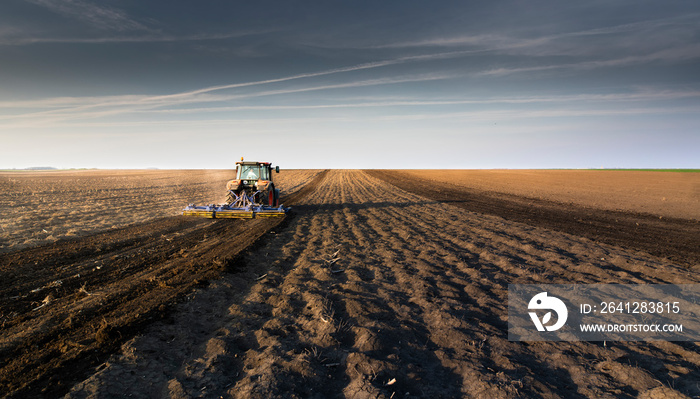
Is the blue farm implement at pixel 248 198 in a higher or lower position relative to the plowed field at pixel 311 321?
higher

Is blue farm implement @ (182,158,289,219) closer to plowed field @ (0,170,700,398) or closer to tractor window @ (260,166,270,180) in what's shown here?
tractor window @ (260,166,270,180)

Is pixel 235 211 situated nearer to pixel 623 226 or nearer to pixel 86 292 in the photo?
pixel 86 292

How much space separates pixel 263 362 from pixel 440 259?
17.1 ft

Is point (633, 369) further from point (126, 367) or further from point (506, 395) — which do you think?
point (126, 367)

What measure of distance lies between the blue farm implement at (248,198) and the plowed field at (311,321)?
3623 mm

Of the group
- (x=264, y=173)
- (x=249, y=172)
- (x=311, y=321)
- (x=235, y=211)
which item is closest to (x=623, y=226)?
(x=311, y=321)

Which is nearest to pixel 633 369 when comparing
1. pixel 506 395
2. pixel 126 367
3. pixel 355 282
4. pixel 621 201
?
pixel 506 395

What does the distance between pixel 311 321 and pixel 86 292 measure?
3.98 metres

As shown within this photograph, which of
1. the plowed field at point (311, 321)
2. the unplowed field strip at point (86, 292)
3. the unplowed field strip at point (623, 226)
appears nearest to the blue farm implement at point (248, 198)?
the unplowed field strip at point (86, 292)

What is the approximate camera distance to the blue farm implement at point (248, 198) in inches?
512

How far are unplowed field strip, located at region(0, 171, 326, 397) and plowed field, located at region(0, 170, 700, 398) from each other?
0.03 m

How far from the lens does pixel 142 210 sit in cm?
1562

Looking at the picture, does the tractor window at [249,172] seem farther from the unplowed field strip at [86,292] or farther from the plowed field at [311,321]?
the plowed field at [311,321]

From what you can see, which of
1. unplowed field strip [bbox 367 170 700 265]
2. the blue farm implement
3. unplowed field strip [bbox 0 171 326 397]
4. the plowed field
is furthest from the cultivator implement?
unplowed field strip [bbox 367 170 700 265]
